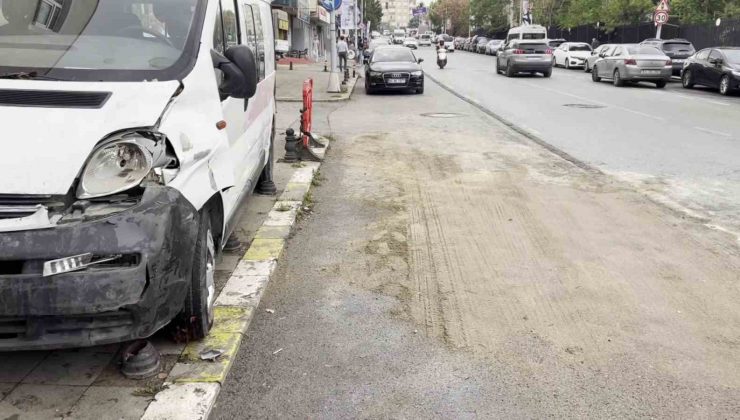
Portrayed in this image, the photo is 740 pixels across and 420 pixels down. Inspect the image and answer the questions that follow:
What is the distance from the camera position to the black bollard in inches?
367

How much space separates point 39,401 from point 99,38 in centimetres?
205

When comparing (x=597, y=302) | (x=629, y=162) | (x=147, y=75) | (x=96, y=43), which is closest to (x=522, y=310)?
(x=597, y=302)

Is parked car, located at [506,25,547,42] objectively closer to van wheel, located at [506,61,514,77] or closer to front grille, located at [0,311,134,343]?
van wheel, located at [506,61,514,77]

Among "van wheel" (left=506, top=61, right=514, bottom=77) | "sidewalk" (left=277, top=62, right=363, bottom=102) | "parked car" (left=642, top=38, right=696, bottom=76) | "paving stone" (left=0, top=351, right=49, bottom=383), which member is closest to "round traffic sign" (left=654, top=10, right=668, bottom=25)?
"parked car" (left=642, top=38, right=696, bottom=76)

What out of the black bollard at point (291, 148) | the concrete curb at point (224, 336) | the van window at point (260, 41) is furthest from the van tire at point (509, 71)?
the concrete curb at point (224, 336)

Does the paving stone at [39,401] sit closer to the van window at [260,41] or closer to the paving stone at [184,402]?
the paving stone at [184,402]

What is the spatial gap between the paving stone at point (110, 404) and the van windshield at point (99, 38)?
1.64 metres

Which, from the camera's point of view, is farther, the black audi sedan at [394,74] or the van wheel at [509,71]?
the van wheel at [509,71]

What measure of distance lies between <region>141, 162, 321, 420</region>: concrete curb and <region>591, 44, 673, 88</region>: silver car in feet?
65.1

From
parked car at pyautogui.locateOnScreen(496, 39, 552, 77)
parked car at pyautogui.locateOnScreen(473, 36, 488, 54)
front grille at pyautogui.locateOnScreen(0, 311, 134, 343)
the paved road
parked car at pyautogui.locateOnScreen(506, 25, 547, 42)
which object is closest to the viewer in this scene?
front grille at pyautogui.locateOnScreen(0, 311, 134, 343)

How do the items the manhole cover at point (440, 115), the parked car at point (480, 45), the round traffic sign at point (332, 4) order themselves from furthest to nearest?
the parked car at point (480, 45)
the round traffic sign at point (332, 4)
the manhole cover at point (440, 115)

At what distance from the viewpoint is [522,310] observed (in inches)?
177

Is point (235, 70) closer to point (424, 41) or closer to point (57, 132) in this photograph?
point (57, 132)

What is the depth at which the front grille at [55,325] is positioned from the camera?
295 centimetres
